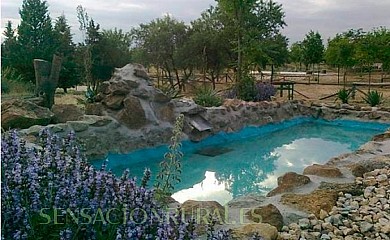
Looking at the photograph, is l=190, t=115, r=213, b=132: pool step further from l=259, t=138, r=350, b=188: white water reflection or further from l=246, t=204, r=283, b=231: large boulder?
l=246, t=204, r=283, b=231: large boulder

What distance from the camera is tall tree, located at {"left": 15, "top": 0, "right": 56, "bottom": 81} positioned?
11781 millimetres

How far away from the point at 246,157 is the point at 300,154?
35.0 inches

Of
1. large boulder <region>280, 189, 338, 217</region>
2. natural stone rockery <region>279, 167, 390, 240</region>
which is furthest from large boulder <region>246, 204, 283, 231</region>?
large boulder <region>280, 189, 338, 217</region>

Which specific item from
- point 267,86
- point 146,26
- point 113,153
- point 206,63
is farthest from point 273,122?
point 146,26

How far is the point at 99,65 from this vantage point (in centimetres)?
1253

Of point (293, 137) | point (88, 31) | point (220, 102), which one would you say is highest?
point (88, 31)

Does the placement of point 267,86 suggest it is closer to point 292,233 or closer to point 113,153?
point 113,153

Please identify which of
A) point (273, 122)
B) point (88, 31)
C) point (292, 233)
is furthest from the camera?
point (88, 31)

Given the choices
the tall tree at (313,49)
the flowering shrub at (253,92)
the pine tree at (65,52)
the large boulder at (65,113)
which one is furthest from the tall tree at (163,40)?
the tall tree at (313,49)

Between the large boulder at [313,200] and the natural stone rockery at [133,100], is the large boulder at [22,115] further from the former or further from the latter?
the large boulder at [313,200]

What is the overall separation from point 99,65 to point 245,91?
460cm

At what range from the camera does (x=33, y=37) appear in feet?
39.5

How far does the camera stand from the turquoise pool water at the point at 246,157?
500 centimetres

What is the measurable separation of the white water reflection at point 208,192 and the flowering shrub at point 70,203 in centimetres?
277
